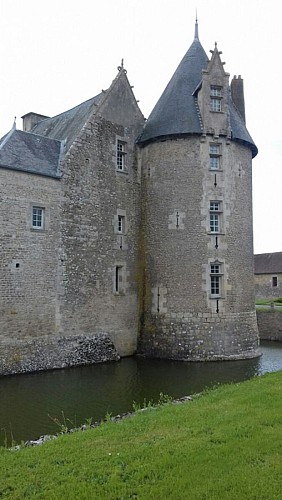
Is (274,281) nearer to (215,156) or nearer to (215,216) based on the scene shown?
(215,216)

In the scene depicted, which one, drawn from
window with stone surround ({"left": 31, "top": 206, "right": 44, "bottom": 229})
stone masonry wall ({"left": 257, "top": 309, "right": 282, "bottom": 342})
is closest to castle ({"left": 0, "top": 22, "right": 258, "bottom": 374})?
window with stone surround ({"left": 31, "top": 206, "right": 44, "bottom": 229})

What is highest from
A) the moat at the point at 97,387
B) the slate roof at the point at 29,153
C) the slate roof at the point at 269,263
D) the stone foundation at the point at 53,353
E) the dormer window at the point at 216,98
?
the dormer window at the point at 216,98

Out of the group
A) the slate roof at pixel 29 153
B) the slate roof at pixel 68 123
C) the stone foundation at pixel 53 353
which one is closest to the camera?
the stone foundation at pixel 53 353

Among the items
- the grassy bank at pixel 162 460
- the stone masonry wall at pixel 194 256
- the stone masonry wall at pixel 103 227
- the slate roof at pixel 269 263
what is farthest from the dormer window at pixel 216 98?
the slate roof at pixel 269 263

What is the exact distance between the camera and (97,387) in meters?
12.1

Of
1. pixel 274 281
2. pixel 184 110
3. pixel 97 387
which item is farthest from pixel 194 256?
pixel 274 281

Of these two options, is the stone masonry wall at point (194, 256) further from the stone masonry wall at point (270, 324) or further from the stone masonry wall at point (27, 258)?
the stone masonry wall at point (270, 324)

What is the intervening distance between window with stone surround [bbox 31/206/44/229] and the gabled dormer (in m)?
7.25

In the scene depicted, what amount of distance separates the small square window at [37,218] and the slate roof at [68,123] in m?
3.01

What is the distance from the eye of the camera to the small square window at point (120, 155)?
1836 cm

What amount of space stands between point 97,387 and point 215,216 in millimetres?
8781

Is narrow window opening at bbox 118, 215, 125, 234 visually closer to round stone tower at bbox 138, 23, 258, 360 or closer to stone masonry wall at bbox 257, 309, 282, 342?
round stone tower at bbox 138, 23, 258, 360

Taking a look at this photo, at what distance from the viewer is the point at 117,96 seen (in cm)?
1838

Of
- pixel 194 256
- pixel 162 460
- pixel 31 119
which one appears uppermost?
pixel 31 119
